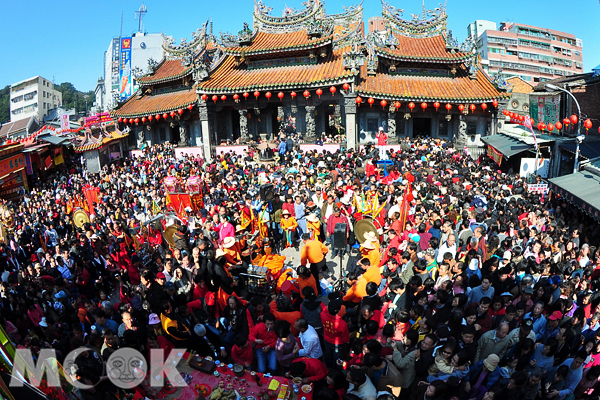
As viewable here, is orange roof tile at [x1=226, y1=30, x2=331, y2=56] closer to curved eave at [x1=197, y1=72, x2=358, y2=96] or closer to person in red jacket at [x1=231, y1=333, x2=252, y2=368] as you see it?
curved eave at [x1=197, y1=72, x2=358, y2=96]

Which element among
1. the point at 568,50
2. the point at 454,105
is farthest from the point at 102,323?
the point at 568,50

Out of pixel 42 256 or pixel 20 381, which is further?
pixel 42 256

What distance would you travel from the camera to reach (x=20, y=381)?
3.74m

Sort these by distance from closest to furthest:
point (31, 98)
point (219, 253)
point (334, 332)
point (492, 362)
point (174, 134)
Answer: point (492, 362)
point (334, 332)
point (219, 253)
point (174, 134)
point (31, 98)

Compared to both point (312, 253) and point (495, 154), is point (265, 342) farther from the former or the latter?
point (495, 154)

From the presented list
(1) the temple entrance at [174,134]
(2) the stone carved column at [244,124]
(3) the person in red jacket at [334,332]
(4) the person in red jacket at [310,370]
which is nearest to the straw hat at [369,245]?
(3) the person in red jacket at [334,332]

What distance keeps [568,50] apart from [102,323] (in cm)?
7111

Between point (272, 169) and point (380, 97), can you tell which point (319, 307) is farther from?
point (380, 97)

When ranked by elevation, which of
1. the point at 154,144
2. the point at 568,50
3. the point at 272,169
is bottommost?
the point at 272,169

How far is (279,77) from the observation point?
2322 centimetres

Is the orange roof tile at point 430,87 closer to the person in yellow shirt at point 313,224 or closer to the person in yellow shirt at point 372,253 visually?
the person in yellow shirt at point 313,224

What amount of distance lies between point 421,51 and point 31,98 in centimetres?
6736

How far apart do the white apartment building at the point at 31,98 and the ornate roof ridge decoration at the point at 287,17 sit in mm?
54213

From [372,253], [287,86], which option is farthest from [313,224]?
[287,86]
